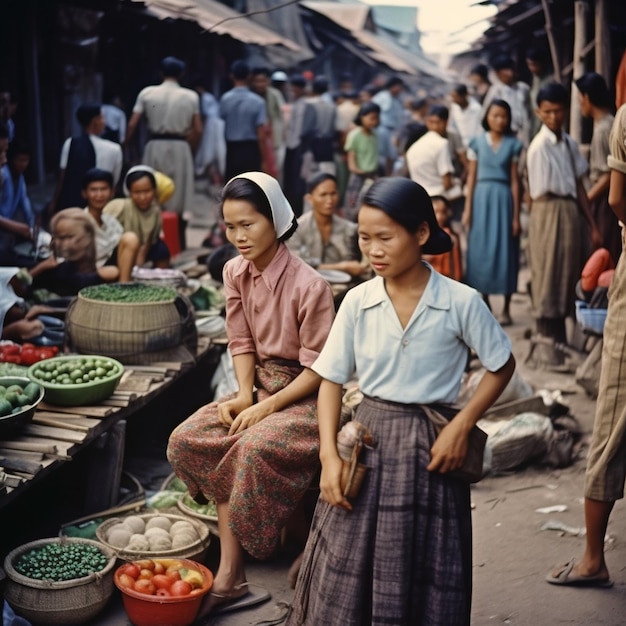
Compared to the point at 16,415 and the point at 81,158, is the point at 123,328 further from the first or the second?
the point at 81,158

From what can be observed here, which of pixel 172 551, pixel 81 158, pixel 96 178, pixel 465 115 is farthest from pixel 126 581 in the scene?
pixel 465 115

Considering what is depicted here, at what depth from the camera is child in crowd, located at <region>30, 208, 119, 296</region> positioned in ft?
20.2

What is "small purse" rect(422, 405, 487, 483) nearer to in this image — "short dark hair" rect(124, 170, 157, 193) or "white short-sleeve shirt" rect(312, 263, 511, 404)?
"white short-sleeve shirt" rect(312, 263, 511, 404)

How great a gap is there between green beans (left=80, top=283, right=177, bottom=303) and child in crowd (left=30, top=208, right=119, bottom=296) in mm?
775

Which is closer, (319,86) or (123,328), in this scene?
(123,328)

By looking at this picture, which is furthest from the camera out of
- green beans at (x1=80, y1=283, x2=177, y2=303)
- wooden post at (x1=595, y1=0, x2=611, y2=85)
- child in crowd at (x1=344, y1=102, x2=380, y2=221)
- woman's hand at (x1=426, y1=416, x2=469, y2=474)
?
child in crowd at (x1=344, y1=102, x2=380, y2=221)

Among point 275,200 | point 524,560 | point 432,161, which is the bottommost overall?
point 524,560

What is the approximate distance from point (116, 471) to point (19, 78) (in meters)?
7.63

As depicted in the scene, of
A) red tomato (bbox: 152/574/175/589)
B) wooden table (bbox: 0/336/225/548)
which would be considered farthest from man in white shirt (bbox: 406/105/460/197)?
red tomato (bbox: 152/574/175/589)

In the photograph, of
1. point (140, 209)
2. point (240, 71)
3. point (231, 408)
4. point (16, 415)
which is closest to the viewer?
point (231, 408)

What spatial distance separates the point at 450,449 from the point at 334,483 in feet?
1.24

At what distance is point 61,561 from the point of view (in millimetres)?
3811

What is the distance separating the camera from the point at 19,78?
10.9m

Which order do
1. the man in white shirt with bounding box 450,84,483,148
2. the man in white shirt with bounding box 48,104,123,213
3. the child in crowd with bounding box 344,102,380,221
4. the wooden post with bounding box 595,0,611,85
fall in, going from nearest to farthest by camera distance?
the wooden post with bounding box 595,0,611,85
the man in white shirt with bounding box 48,104,123,213
the child in crowd with bounding box 344,102,380,221
the man in white shirt with bounding box 450,84,483,148
